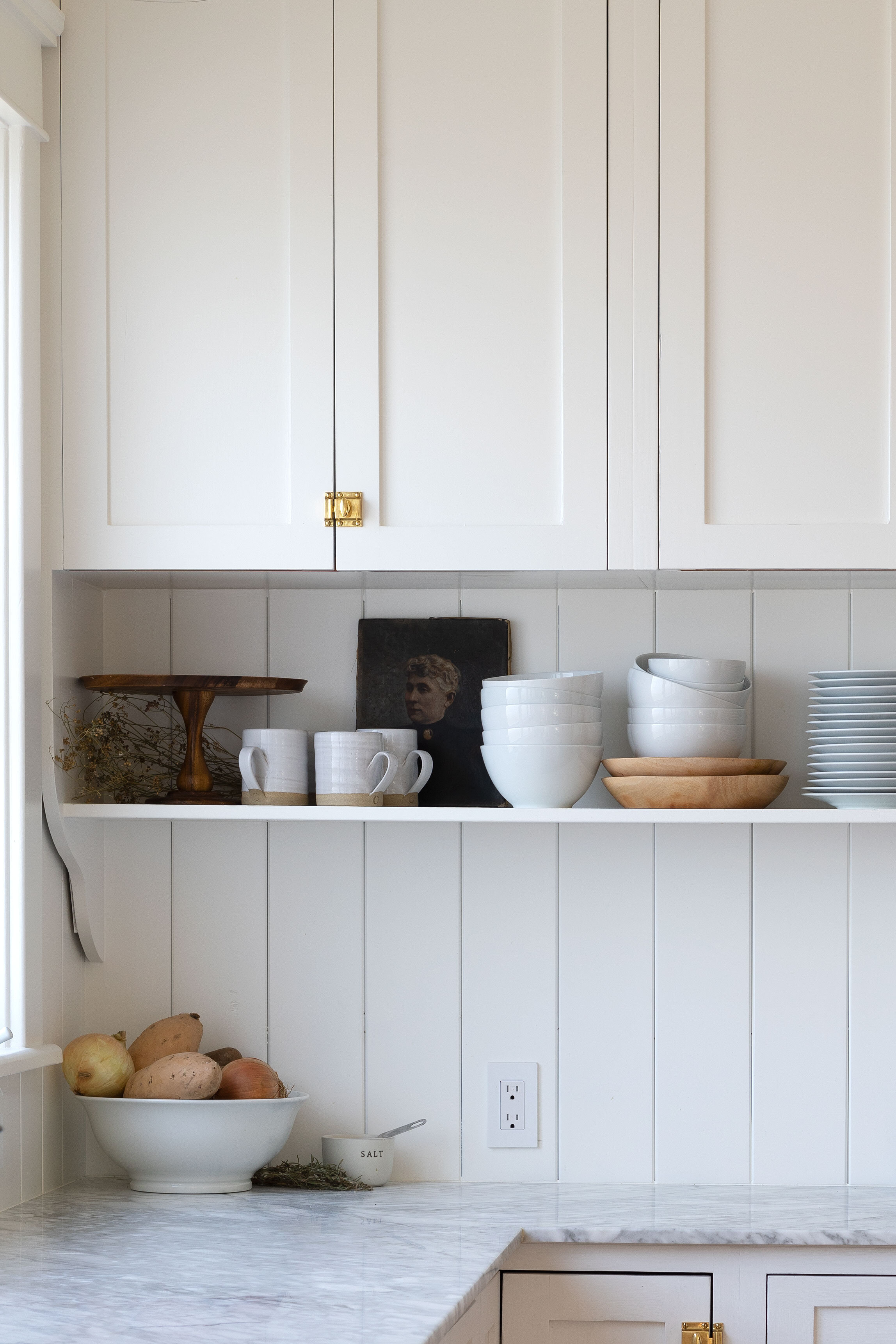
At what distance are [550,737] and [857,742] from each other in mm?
439

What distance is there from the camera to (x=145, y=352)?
5.66ft

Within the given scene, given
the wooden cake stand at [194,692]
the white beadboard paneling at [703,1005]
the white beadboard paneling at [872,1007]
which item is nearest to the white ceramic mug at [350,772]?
the wooden cake stand at [194,692]

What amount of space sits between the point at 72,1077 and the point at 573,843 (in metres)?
0.80

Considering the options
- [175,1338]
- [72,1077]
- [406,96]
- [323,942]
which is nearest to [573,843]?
[323,942]

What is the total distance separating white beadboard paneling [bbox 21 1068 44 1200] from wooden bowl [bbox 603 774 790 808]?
0.91 meters

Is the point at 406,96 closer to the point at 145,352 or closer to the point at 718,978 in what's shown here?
the point at 145,352

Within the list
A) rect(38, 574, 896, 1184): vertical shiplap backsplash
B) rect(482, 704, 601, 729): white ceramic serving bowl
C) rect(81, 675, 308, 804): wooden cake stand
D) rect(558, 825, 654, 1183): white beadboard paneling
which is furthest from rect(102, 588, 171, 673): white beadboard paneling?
rect(558, 825, 654, 1183): white beadboard paneling

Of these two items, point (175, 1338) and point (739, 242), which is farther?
point (739, 242)

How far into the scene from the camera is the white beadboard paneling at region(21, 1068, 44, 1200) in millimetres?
1739

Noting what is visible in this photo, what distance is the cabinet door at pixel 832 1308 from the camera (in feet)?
5.33

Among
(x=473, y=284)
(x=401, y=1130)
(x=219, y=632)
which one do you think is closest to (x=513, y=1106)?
(x=401, y=1130)

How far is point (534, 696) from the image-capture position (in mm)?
1749

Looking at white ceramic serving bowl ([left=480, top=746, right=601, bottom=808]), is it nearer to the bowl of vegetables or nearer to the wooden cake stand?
the wooden cake stand

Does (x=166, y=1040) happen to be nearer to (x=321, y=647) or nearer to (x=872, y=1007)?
(x=321, y=647)
